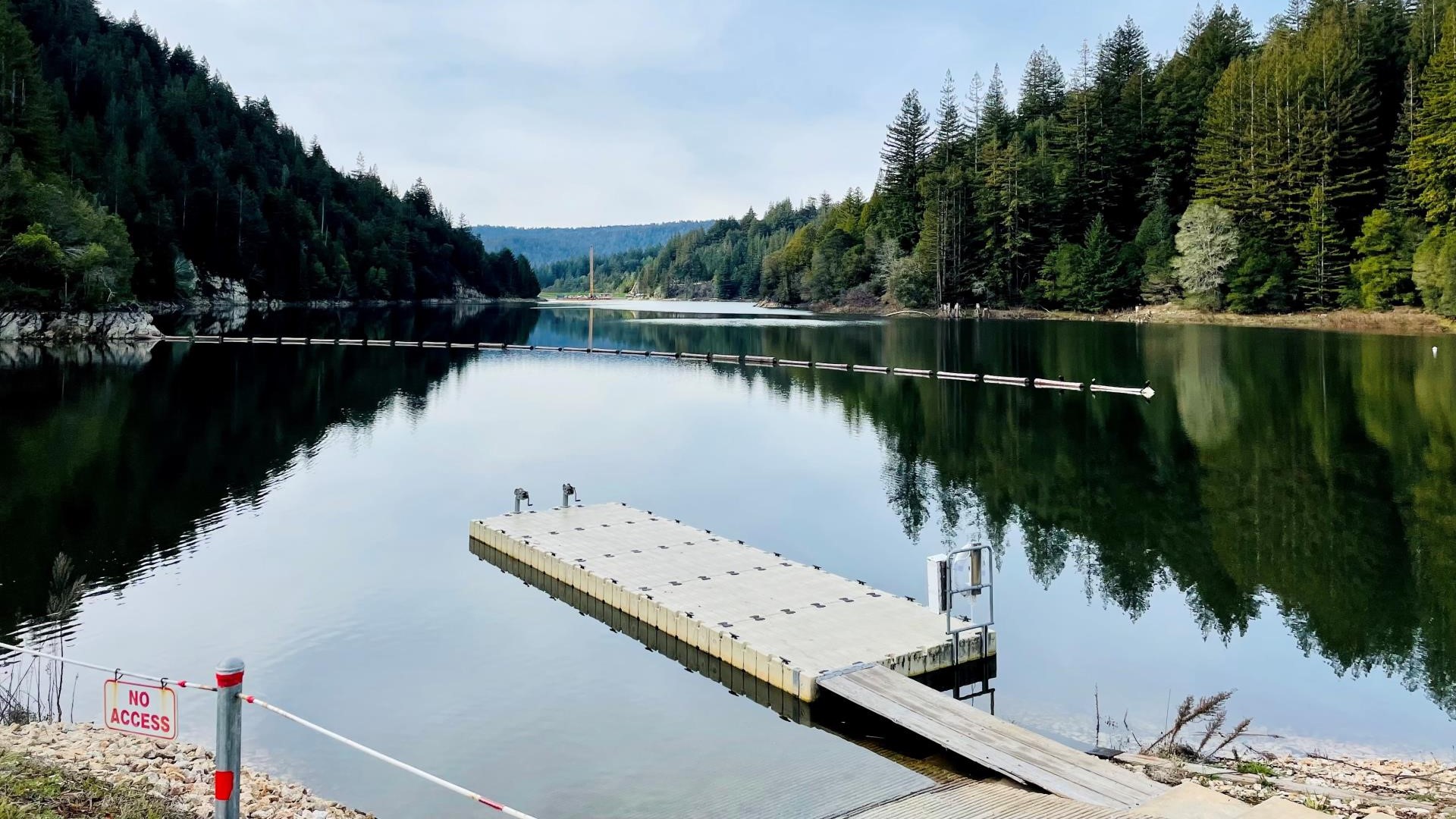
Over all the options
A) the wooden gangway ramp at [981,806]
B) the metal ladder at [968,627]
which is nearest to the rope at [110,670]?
the wooden gangway ramp at [981,806]

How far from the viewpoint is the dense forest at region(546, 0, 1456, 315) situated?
7825cm

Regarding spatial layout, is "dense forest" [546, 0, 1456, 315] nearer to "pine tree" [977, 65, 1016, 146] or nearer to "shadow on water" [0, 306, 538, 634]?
"pine tree" [977, 65, 1016, 146]

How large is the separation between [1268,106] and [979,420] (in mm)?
69106

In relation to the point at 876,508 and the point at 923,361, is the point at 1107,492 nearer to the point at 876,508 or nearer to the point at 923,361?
the point at 876,508

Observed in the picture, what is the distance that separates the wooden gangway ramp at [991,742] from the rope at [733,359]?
106 feet

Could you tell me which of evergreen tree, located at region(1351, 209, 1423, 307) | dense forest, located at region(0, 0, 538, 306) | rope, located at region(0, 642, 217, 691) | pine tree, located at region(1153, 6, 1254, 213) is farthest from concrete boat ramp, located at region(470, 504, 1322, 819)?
pine tree, located at region(1153, 6, 1254, 213)

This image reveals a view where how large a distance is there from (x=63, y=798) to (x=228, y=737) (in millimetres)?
1728

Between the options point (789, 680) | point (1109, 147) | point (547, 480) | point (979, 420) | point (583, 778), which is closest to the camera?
point (583, 778)

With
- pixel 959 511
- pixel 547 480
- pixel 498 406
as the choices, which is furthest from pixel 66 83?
pixel 959 511

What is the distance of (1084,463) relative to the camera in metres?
28.2

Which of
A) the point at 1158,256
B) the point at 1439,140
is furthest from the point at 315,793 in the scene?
the point at 1158,256

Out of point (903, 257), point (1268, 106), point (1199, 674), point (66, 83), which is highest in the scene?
point (66, 83)

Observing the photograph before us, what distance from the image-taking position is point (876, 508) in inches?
916

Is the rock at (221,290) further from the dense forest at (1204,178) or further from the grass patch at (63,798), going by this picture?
the grass patch at (63,798)
